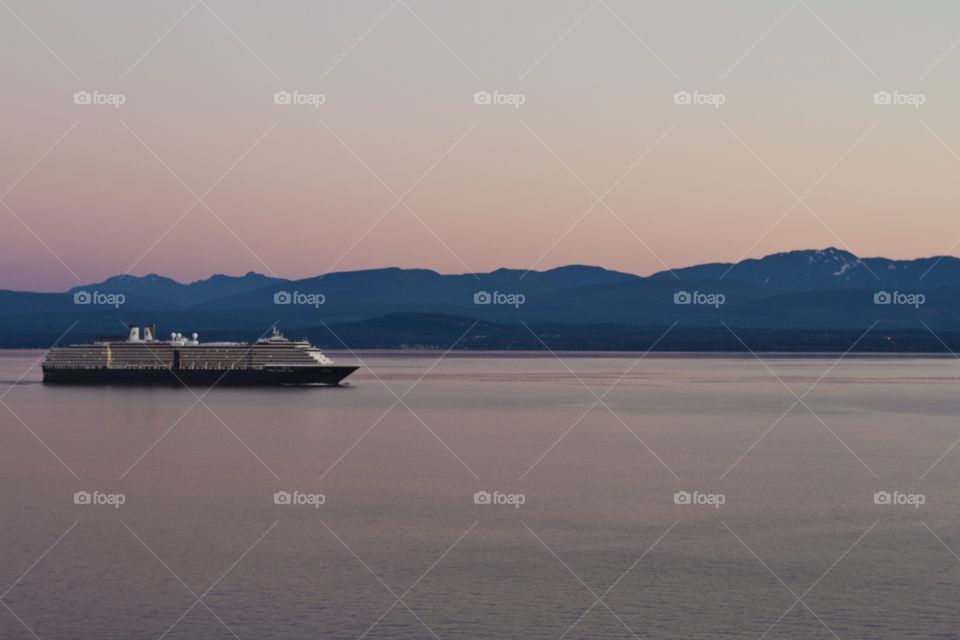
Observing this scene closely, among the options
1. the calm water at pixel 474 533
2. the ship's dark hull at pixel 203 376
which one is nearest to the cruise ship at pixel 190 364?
the ship's dark hull at pixel 203 376

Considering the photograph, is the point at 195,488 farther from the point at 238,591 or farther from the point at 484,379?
the point at 484,379

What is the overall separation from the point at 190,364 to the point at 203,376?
2599 millimetres

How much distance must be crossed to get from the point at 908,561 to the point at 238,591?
16.7 m

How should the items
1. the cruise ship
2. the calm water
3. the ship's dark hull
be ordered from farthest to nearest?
the cruise ship → the ship's dark hull → the calm water

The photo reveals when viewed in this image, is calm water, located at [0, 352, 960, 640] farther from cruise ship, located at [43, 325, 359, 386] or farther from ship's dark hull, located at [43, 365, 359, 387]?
cruise ship, located at [43, 325, 359, 386]

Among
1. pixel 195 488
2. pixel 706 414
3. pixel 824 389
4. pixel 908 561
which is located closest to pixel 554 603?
pixel 908 561

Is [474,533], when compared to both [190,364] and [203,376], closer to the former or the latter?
[203,376]

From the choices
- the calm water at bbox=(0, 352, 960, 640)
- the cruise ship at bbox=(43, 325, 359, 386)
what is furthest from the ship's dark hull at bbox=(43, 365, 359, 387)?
the calm water at bbox=(0, 352, 960, 640)

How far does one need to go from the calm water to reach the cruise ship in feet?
163

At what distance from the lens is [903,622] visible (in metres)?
26.3

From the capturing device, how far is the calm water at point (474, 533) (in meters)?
27.0

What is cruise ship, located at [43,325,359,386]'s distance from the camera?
12275 centimetres

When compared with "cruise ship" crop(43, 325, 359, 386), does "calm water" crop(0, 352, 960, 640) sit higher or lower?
lower

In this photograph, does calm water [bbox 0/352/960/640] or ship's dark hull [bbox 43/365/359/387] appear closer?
calm water [bbox 0/352/960/640]
